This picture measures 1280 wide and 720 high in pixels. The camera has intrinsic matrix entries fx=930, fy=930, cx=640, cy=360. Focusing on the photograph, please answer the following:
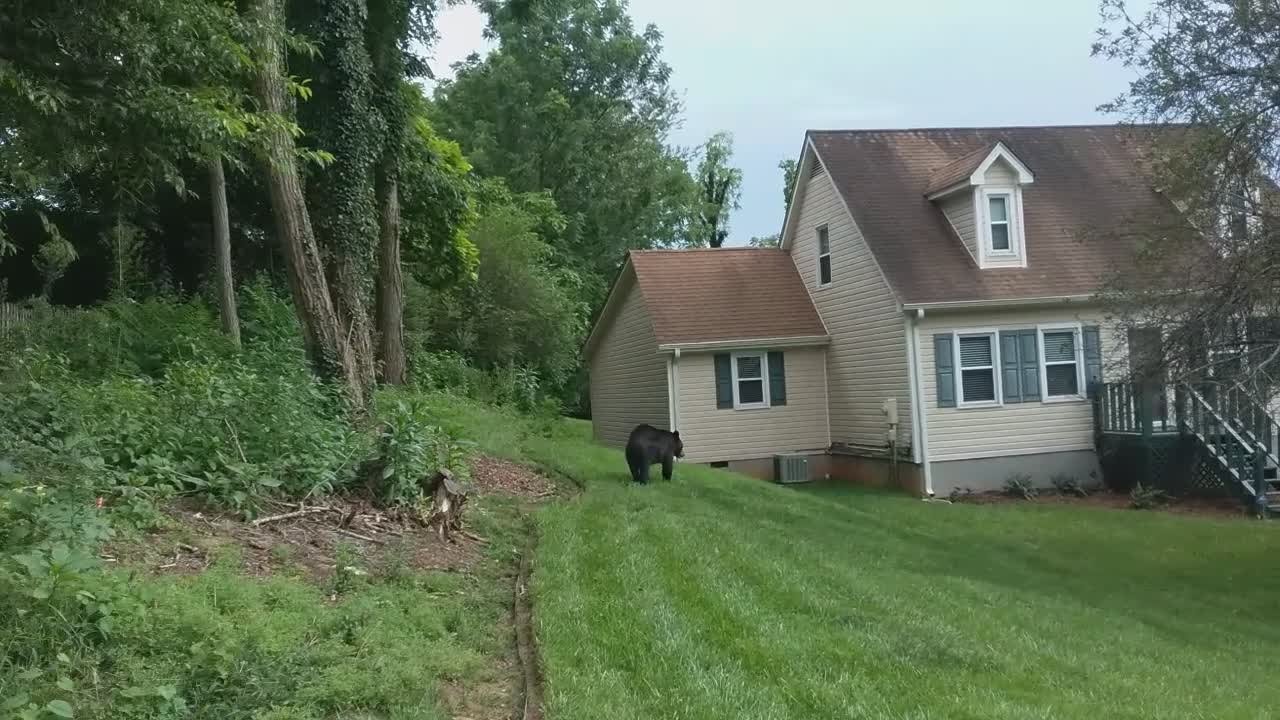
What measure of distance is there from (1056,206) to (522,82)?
73.9 feet

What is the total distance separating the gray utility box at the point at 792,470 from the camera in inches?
744

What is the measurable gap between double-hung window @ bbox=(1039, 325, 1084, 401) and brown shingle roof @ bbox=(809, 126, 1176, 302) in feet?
2.88

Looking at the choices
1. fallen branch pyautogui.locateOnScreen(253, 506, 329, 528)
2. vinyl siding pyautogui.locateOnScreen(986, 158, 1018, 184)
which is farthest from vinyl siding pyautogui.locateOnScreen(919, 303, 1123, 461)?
fallen branch pyautogui.locateOnScreen(253, 506, 329, 528)

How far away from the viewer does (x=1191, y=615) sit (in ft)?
29.1

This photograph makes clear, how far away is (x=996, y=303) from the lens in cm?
1705

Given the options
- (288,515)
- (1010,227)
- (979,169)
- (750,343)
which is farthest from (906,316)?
(288,515)

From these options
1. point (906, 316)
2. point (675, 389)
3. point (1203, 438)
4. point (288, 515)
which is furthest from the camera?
point (675, 389)

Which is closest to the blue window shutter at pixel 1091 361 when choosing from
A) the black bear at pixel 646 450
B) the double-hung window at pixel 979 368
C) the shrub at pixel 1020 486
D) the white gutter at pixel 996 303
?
the white gutter at pixel 996 303

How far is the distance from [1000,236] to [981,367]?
2.67 metres

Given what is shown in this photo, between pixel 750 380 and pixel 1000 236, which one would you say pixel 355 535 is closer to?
pixel 750 380

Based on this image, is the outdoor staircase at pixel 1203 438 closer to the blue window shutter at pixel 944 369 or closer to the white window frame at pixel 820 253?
the blue window shutter at pixel 944 369

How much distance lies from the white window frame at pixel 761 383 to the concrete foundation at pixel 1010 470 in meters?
3.97

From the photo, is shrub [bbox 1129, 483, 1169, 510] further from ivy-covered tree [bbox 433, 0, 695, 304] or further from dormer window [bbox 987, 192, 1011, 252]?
ivy-covered tree [bbox 433, 0, 695, 304]

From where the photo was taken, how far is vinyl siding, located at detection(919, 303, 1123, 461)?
17125mm
